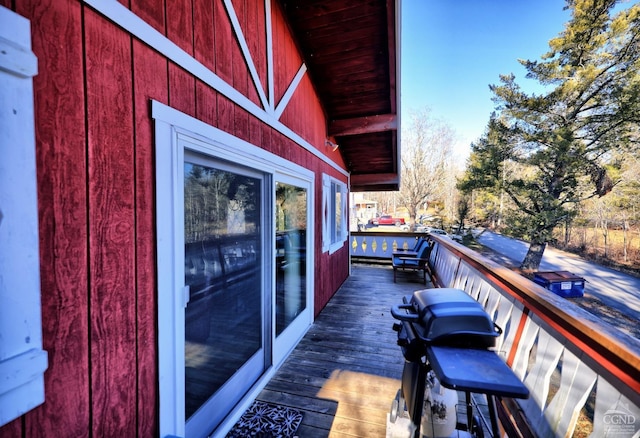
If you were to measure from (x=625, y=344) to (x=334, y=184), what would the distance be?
4.22 meters

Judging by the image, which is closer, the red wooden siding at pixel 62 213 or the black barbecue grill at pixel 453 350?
the red wooden siding at pixel 62 213

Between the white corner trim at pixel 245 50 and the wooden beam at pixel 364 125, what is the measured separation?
7.52 feet

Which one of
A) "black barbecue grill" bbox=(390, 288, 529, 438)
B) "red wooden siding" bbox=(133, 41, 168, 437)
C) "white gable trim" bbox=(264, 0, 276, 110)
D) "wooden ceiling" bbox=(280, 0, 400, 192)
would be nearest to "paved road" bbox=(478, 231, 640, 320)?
"wooden ceiling" bbox=(280, 0, 400, 192)

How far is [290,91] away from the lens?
2.89m

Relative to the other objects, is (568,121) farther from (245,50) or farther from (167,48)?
(167,48)

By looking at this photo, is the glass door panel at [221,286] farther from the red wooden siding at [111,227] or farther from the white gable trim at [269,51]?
the white gable trim at [269,51]

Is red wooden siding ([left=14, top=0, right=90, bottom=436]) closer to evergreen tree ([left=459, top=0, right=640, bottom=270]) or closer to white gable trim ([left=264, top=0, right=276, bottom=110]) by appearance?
white gable trim ([left=264, top=0, right=276, bottom=110])

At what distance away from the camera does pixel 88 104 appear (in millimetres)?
942

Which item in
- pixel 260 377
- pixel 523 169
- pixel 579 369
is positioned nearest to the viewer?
pixel 579 369

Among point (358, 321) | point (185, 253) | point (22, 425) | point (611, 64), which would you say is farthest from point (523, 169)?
point (22, 425)

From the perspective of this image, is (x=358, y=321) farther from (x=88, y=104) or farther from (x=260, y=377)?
(x=88, y=104)

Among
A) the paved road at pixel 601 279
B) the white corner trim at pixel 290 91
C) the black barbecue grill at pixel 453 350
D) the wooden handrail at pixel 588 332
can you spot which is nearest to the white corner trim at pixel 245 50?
the white corner trim at pixel 290 91

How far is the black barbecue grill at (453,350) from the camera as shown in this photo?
0.97 meters

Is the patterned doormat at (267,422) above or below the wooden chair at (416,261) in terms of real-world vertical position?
below
